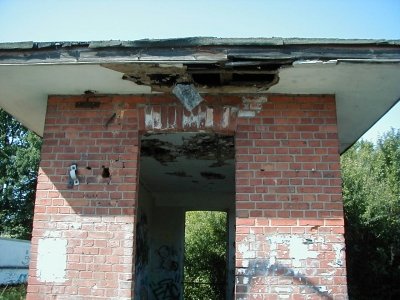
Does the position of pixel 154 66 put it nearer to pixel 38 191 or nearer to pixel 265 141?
pixel 265 141

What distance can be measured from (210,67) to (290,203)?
161cm

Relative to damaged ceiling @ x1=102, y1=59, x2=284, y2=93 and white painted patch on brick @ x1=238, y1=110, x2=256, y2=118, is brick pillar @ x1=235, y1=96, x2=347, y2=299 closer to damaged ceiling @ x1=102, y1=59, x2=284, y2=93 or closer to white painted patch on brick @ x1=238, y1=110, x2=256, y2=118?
white painted patch on brick @ x1=238, y1=110, x2=256, y2=118

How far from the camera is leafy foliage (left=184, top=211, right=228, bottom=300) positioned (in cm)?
1475

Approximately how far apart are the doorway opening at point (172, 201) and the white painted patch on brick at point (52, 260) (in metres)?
2.12

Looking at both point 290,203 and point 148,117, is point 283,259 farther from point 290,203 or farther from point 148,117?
point 148,117

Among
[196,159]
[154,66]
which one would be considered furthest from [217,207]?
[154,66]

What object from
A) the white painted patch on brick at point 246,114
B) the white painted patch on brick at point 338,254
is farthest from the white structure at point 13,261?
the white painted patch on brick at point 338,254

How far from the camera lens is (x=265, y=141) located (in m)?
4.35

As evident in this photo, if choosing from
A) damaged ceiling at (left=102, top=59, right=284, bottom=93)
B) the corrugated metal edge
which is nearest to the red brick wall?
damaged ceiling at (left=102, top=59, right=284, bottom=93)

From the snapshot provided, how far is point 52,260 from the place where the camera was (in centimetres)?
417

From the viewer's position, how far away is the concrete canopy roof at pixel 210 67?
364cm

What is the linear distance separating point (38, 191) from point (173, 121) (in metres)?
1.65

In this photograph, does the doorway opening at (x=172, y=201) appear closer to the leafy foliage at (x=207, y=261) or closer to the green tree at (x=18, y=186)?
the leafy foliage at (x=207, y=261)

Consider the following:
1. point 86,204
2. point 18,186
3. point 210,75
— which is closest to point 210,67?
point 210,75
